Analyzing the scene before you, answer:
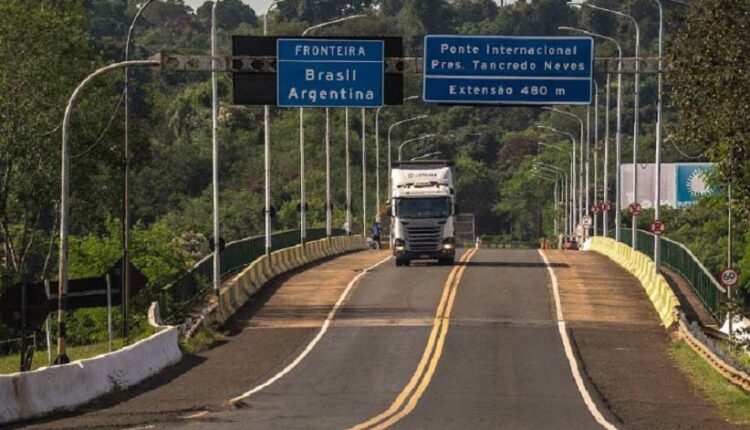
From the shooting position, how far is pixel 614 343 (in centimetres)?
4412

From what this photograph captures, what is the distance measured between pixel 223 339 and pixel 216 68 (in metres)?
8.76

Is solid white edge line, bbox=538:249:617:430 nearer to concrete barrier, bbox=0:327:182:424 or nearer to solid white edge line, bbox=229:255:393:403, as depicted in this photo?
solid white edge line, bbox=229:255:393:403

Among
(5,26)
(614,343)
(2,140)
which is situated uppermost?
(5,26)

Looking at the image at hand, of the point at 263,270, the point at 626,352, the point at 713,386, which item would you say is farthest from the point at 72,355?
the point at 713,386

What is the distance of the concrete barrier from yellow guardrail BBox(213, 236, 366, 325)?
9.93m

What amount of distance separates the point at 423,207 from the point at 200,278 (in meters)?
16.1

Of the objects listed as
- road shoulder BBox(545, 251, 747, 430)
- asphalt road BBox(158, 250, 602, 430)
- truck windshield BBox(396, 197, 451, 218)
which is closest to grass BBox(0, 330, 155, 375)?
asphalt road BBox(158, 250, 602, 430)

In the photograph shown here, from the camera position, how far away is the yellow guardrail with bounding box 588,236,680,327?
4894 centimetres

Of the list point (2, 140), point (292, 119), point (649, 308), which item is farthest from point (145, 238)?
point (292, 119)

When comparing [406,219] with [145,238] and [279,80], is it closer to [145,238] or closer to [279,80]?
[145,238]

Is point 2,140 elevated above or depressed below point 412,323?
above

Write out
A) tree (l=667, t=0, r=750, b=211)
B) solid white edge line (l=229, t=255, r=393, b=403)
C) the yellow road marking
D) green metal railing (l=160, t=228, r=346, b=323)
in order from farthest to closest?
1. green metal railing (l=160, t=228, r=346, b=323)
2. solid white edge line (l=229, t=255, r=393, b=403)
3. tree (l=667, t=0, r=750, b=211)
4. the yellow road marking

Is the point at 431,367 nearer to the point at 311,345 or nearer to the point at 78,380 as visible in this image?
the point at 311,345

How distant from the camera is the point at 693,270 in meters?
59.2
